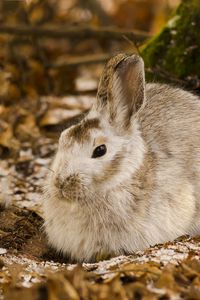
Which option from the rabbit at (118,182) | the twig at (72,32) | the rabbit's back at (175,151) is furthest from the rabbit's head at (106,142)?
the twig at (72,32)

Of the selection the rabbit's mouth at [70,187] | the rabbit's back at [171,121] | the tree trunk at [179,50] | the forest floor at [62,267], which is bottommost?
the forest floor at [62,267]

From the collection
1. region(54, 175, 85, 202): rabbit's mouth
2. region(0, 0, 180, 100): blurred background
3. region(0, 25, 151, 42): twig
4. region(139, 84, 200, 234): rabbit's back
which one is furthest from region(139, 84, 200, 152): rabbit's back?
region(0, 25, 151, 42): twig

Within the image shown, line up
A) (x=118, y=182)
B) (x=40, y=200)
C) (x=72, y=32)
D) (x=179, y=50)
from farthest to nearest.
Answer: (x=72, y=32) < (x=179, y=50) < (x=40, y=200) < (x=118, y=182)

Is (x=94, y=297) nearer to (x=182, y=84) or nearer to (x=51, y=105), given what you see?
(x=182, y=84)

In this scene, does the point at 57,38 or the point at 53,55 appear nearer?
the point at 57,38

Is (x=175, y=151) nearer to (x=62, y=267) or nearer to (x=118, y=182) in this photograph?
(x=118, y=182)

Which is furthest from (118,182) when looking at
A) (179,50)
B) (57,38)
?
(57,38)

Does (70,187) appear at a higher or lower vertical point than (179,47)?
lower

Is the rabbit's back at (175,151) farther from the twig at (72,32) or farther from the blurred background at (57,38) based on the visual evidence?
the twig at (72,32)
